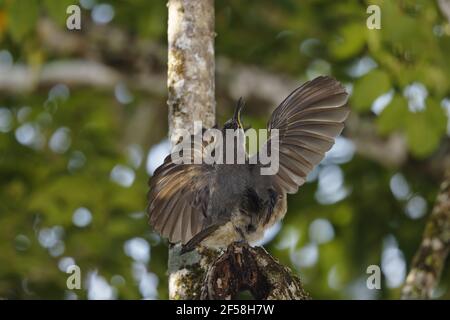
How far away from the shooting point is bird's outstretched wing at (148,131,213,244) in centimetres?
468

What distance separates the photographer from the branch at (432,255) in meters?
5.54

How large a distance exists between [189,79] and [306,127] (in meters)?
0.64

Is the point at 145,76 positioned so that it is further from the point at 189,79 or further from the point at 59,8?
the point at 189,79

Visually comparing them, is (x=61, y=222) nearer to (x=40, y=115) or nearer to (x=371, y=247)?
(x=40, y=115)

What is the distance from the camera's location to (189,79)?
476 cm

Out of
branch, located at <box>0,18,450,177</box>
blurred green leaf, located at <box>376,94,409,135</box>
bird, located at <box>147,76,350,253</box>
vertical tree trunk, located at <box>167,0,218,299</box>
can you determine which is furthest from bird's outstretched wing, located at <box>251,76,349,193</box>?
branch, located at <box>0,18,450,177</box>


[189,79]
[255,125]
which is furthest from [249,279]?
[255,125]

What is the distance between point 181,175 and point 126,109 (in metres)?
5.00

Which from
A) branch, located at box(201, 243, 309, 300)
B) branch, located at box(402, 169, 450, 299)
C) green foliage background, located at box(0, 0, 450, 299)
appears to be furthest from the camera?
green foliage background, located at box(0, 0, 450, 299)

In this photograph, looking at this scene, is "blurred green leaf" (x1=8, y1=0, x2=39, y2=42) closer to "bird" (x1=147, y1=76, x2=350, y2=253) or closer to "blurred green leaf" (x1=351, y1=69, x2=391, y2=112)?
"bird" (x1=147, y1=76, x2=350, y2=253)

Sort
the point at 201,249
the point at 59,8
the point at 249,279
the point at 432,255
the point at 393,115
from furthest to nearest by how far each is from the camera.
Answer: the point at 393,115 → the point at 59,8 → the point at 432,255 → the point at 201,249 → the point at 249,279

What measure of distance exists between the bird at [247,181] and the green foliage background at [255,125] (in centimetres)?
193

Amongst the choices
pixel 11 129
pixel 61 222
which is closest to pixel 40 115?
pixel 11 129

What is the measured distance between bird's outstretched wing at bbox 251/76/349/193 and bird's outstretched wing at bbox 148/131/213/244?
0.40 metres
